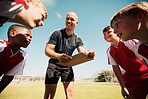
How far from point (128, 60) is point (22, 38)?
6.42 feet

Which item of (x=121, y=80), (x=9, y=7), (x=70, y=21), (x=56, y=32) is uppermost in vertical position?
(x=70, y=21)

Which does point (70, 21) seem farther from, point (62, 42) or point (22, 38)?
point (22, 38)


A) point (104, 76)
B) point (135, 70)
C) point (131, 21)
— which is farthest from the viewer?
point (104, 76)

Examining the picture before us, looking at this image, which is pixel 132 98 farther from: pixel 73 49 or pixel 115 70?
pixel 73 49

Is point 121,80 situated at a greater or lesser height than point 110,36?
lesser

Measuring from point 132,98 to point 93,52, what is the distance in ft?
4.08

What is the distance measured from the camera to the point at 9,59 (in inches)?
62.7

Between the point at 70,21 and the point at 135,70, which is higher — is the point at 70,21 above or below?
above

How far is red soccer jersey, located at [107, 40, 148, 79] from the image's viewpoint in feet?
5.95

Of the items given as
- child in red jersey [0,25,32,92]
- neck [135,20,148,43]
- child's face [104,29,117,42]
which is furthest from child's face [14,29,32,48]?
neck [135,20,148,43]

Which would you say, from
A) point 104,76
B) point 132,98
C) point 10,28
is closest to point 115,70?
point 132,98

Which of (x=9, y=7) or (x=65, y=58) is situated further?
(x=65, y=58)

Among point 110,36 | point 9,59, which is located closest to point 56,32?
point 9,59

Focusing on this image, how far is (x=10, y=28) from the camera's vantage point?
1.67 meters
